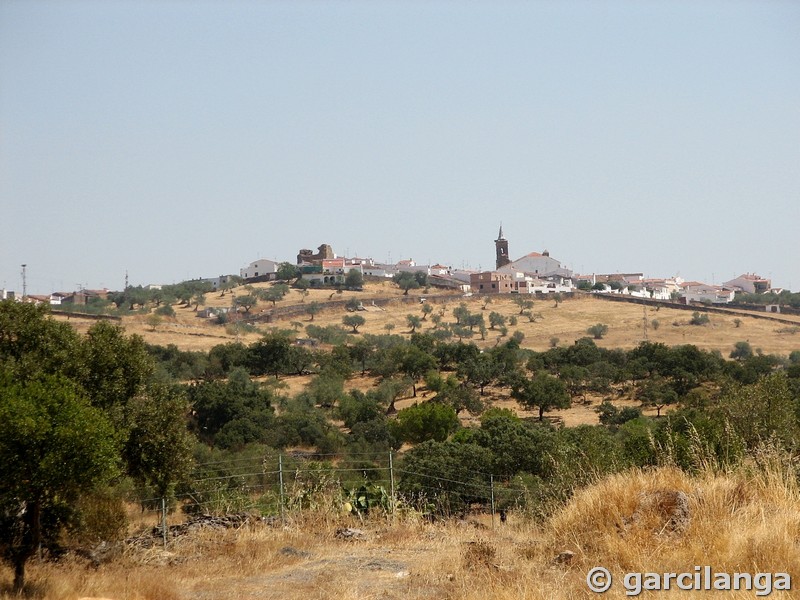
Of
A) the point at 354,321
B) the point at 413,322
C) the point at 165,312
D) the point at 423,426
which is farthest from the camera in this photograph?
the point at 165,312

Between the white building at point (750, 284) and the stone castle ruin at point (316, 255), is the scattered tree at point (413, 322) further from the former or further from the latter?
the white building at point (750, 284)

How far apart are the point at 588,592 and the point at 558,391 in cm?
3580

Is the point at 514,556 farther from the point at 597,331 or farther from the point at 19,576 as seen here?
the point at 597,331

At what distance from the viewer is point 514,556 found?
297 inches

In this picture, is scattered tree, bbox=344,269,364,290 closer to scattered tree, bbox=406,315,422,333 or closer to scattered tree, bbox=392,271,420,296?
scattered tree, bbox=392,271,420,296

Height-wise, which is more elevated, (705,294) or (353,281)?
(353,281)

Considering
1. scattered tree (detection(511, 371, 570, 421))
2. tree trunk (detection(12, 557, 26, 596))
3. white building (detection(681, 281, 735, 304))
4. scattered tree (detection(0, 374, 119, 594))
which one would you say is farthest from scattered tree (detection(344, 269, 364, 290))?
tree trunk (detection(12, 557, 26, 596))

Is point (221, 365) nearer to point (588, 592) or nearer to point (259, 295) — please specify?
point (259, 295)

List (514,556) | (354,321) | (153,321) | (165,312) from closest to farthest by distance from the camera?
1. (514,556)
2. (153,321)
3. (354,321)
4. (165,312)

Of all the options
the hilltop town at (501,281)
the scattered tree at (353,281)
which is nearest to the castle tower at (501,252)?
the hilltop town at (501,281)

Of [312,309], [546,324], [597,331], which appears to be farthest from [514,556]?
[312,309]

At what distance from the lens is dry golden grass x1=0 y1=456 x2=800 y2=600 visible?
6.38 meters

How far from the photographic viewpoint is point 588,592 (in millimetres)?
6074

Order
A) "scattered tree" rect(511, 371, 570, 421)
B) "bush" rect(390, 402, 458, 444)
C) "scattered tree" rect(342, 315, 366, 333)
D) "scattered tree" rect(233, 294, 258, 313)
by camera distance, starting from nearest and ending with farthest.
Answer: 1. "bush" rect(390, 402, 458, 444)
2. "scattered tree" rect(511, 371, 570, 421)
3. "scattered tree" rect(342, 315, 366, 333)
4. "scattered tree" rect(233, 294, 258, 313)
